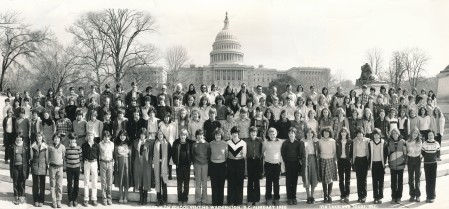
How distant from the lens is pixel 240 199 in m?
7.90

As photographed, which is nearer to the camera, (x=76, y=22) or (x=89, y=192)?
(x=89, y=192)

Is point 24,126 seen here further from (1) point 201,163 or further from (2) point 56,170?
(1) point 201,163

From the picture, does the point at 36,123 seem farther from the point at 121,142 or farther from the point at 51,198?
the point at 121,142

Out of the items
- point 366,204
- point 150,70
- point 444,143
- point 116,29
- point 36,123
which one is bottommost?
point 366,204

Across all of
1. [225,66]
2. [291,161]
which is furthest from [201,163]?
[225,66]

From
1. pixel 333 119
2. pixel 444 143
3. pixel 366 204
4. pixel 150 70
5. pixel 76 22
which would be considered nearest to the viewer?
pixel 366 204

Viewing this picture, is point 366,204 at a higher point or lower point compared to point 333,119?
lower

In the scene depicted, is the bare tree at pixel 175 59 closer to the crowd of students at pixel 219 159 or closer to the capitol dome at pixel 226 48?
the crowd of students at pixel 219 159

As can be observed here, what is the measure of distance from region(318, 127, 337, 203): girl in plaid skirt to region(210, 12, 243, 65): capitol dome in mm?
99576

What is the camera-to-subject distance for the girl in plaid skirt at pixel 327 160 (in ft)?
26.4

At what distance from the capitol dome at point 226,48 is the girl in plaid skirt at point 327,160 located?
327 ft

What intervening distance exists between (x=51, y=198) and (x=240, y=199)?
13.2ft

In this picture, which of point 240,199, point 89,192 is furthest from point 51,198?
Result: point 240,199

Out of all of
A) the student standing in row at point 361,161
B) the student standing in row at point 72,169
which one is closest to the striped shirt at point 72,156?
the student standing in row at point 72,169
